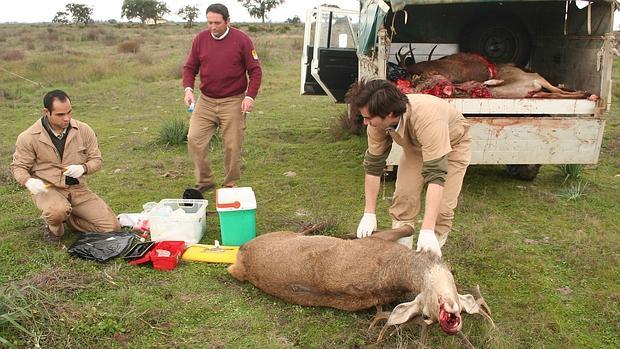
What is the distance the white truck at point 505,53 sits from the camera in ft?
20.1

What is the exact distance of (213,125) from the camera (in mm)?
6227

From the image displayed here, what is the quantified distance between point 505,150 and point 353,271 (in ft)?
10.8

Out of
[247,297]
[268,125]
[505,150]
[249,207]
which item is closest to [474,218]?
[505,150]

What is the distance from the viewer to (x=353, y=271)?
11.8ft

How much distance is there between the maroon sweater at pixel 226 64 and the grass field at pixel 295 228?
A: 127 centimetres

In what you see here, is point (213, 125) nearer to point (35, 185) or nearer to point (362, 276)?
point (35, 185)

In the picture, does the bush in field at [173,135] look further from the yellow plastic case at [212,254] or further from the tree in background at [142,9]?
the tree in background at [142,9]

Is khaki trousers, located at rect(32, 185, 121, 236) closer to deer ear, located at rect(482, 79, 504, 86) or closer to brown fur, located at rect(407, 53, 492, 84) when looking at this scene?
brown fur, located at rect(407, 53, 492, 84)

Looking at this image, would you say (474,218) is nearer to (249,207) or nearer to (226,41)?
(249,207)

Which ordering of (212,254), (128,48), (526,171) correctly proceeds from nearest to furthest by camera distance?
1. (212,254)
2. (526,171)
3. (128,48)

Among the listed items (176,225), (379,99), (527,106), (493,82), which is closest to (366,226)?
(379,99)

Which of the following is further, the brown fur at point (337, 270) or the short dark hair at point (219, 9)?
the short dark hair at point (219, 9)

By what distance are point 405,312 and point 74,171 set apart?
3237 mm

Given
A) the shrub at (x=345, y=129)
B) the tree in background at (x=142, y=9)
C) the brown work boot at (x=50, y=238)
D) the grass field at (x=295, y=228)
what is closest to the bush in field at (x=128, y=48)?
the grass field at (x=295, y=228)
